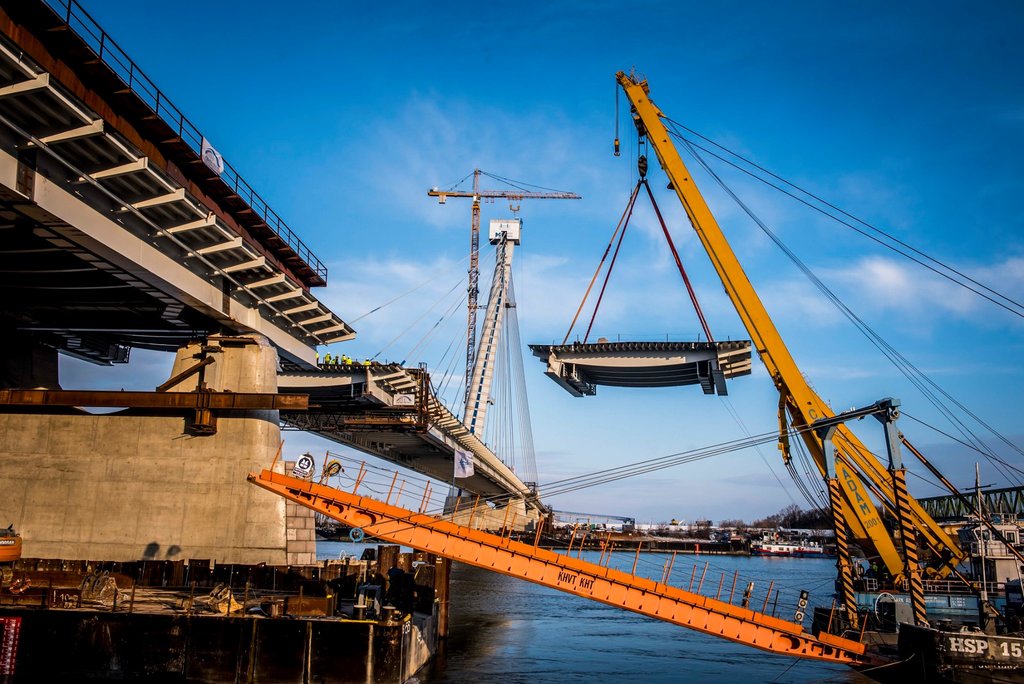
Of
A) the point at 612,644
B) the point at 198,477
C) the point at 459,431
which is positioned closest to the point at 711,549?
the point at 459,431

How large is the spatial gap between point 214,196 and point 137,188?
5859 mm

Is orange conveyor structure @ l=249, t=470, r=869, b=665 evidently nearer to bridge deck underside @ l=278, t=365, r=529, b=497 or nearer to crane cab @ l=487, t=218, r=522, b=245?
bridge deck underside @ l=278, t=365, r=529, b=497

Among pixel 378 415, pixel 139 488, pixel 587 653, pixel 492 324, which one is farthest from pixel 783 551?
pixel 139 488

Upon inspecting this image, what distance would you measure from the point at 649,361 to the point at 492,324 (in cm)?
5852

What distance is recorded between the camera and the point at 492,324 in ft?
306

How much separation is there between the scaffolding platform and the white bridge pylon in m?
51.0

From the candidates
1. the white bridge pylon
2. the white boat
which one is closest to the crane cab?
the white bridge pylon

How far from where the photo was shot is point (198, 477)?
29.8 metres

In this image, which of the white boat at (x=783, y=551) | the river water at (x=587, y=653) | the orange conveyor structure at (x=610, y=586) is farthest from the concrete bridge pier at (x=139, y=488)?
the white boat at (x=783, y=551)

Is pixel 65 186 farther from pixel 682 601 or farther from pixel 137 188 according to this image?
pixel 682 601

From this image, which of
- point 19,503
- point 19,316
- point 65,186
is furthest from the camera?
point 19,316

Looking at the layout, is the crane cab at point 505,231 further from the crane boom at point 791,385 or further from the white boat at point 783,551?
the white boat at point 783,551

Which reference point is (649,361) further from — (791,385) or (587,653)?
(587,653)

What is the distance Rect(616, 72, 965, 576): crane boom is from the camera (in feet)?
105
